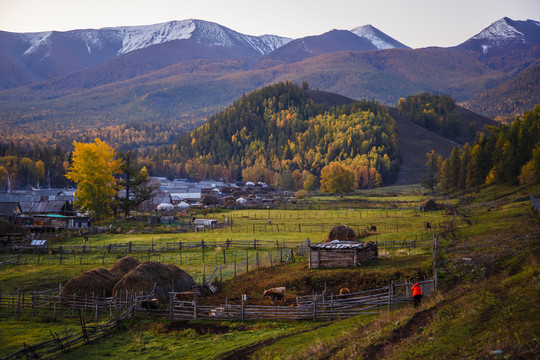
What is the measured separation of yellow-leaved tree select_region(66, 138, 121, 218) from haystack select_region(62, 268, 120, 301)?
43542 millimetres

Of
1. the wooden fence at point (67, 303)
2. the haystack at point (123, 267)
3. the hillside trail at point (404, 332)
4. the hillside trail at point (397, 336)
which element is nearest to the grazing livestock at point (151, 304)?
the wooden fence at point (67, 303)

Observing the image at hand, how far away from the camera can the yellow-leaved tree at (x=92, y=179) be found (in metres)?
70.6

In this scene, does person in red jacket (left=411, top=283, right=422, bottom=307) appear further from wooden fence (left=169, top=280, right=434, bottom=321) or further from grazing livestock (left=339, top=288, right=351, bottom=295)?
grazing livestock (left=339, top=288, right=351, bottom=295)

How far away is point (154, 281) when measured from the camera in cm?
2852

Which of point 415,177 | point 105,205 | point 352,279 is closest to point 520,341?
point 352,279

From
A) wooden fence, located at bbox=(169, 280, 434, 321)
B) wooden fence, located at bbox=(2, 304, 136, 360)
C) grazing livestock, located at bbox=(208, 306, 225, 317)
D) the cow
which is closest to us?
wooden fence, located at bbox=(2, 304, 136, 360)

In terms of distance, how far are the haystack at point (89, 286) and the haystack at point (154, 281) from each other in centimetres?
98

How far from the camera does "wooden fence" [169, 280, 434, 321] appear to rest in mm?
22828

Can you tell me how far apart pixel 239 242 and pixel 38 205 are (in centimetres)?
4154

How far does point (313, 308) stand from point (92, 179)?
56.2 m

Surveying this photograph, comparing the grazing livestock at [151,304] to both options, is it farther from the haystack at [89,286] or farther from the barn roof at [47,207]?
the barn roof at [47,207]

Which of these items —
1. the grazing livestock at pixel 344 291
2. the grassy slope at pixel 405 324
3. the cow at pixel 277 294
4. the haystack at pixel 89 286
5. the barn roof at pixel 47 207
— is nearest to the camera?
the grassy slope at pixel 405 324

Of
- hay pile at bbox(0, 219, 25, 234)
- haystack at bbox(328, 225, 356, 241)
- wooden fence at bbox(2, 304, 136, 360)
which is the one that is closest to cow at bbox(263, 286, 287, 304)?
wooden fence at bbox(2, 304, 136, 360)

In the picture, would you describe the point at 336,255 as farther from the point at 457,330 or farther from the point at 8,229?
the point at 8,229
